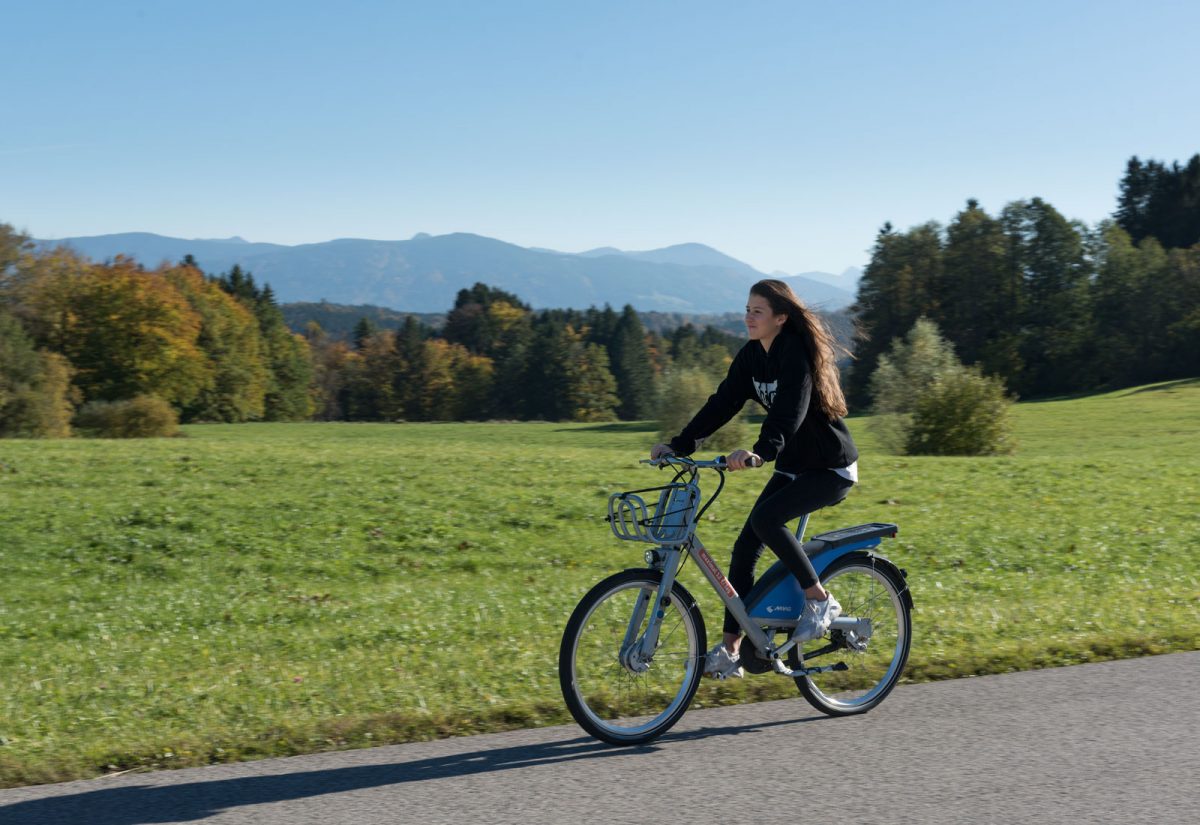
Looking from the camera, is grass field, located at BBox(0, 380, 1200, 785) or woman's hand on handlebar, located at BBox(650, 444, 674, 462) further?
grass field, located at BBox(0, 380, 1200, 785)

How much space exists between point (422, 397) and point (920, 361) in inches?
3050

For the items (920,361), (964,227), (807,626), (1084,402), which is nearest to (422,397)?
(964,227)

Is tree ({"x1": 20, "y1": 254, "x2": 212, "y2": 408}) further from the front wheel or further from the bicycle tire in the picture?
the front wheel

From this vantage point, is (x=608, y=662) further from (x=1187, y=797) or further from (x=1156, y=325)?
(x=1156, y=325)

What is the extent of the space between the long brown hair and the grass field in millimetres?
1711

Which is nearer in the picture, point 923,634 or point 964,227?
point 923,634

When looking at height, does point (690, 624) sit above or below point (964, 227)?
below

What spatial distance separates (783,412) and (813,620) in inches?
46.5

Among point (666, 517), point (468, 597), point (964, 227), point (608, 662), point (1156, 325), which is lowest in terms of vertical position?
point (468, 597)

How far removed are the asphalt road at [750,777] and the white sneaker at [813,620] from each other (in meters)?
0.43

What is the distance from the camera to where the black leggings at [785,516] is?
5496mm

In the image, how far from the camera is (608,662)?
535 cm

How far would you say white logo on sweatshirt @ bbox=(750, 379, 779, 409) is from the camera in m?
5.55

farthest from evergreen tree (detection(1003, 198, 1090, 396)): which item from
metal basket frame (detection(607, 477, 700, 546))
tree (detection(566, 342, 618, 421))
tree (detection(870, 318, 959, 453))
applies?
metal basket frame (detection(607, 477, 700, 546))
